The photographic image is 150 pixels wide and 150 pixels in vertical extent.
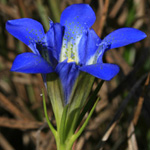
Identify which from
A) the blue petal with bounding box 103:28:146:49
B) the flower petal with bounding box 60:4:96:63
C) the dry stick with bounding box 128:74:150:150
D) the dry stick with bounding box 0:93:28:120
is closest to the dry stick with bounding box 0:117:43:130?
the dry stick with bounding box 0:93:28:120

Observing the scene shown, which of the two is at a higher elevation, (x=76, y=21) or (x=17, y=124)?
(x=76, y=21)

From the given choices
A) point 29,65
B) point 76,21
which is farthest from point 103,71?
point 76,21

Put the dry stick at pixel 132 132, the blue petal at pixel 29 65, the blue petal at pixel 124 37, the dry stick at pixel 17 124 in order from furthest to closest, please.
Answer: the dry stick at pixel 17 124
the dry stick at pixel 132 132
the blue petal at pixel 124 37
the blue petal at pixel 29 65

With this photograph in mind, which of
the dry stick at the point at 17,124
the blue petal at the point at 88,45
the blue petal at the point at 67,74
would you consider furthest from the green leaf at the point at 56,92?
the dry stick at the point at 17,124

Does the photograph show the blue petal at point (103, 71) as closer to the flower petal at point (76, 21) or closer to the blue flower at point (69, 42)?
the blue flower at point (69, 42)

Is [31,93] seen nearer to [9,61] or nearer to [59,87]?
[9,61]

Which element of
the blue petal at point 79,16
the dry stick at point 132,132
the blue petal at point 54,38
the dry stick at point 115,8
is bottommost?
the dry stick at point 132,132

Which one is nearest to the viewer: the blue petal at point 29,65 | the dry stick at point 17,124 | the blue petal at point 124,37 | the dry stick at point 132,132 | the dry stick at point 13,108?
the blue petal at point 29,65

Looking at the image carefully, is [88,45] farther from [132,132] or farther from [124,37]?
[132,132]
